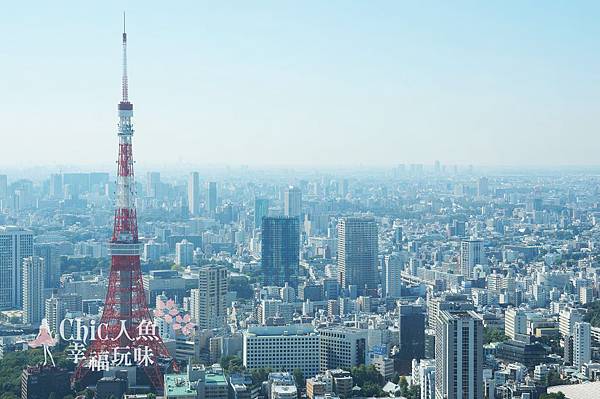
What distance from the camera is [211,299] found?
14.1 meters

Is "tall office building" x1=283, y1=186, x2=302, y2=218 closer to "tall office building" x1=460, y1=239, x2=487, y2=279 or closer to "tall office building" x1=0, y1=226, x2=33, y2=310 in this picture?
"tall office building" x1=460, y1=239, x2=487, y2=279

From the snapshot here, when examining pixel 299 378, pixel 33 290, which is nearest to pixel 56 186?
pixel 33 290

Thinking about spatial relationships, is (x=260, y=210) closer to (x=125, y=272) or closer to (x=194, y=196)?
(x=194, y=196)

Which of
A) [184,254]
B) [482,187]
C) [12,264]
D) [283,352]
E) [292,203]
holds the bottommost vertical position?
[283,352]

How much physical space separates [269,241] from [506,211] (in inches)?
647

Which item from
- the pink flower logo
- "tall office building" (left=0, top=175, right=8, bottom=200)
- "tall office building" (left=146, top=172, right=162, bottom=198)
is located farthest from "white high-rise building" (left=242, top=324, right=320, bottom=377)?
"tall office building" (left=146, top=172, right=162, bottom=198)

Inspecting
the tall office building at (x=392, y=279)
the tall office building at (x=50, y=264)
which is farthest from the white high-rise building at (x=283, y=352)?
the tall office building at (x=50, y=264)

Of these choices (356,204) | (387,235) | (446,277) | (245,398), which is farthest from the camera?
(356,204)

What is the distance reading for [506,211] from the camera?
114 ft

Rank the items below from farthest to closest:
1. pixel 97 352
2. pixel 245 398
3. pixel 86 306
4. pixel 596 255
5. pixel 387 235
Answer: pixel 387 235 → pixel 596 255 → pixel 86 306 → pixel 97 352 → pixel 245 398

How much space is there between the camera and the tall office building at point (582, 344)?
39.4 feet

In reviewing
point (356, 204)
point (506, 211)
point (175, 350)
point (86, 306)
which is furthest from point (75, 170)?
point (175, 350)

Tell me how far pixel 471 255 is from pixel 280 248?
4.02 m

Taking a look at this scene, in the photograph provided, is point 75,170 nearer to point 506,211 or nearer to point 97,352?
point 506,211
